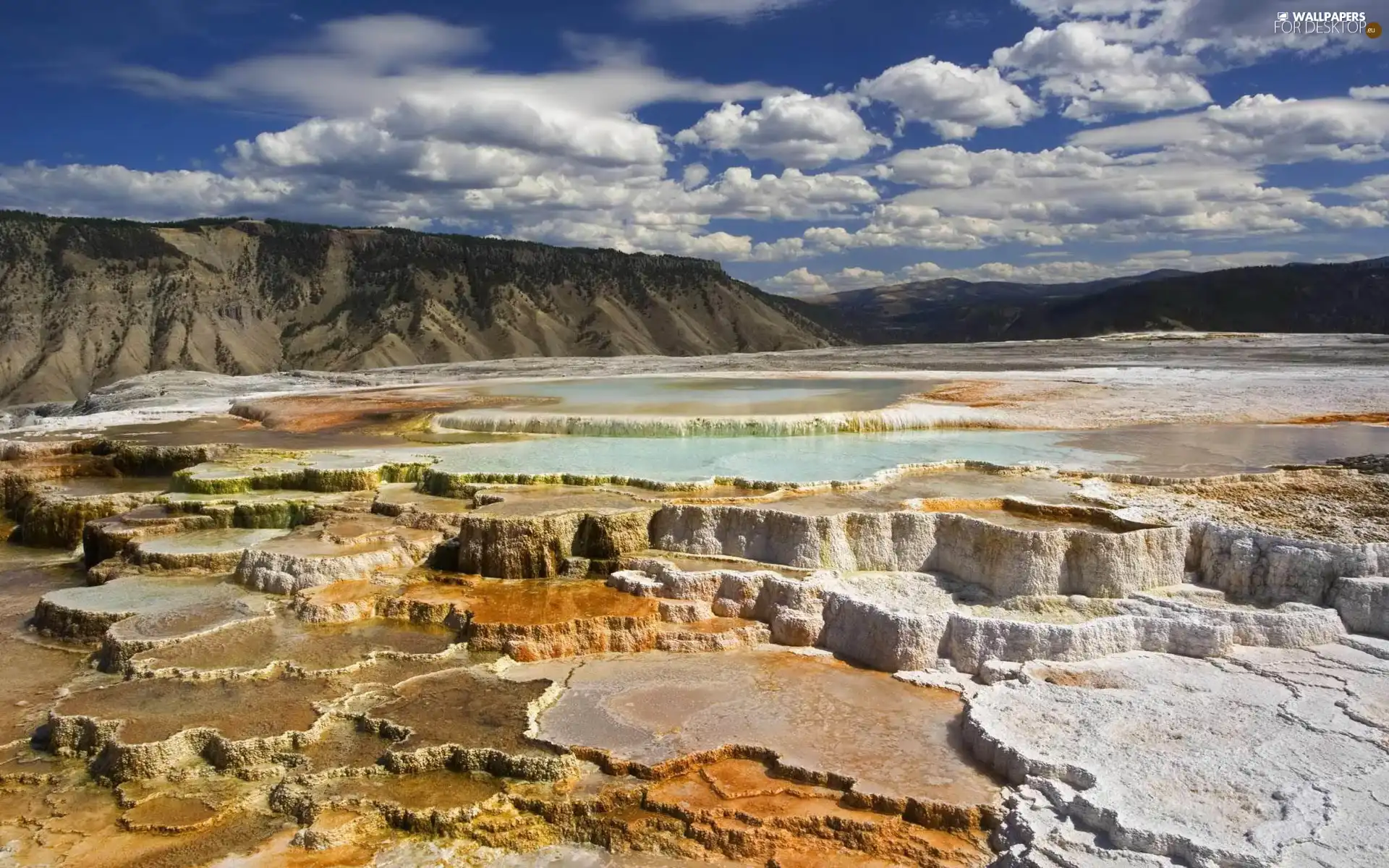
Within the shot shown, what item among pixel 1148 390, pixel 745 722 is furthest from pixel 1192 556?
pixel 1148 390

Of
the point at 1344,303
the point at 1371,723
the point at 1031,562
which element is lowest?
the point at 1371,723

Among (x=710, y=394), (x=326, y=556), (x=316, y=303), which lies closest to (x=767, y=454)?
(x=326, y=556)

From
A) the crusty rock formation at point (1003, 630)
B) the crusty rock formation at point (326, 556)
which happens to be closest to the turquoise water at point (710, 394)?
the crusty rock formation at point (326, 556)

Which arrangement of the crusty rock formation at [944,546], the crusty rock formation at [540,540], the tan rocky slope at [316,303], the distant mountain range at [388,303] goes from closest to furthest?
1. the crusty rock formation at [944,546]
2. the crusty rock formation at [540,540]
3. the tan rocky slope at [316,303]
4. the distant mountain range at [388,303]

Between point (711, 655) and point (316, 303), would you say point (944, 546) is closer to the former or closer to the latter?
point (711, 655)

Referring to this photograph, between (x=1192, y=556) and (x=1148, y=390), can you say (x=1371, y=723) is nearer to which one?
(x=1192, y=556)

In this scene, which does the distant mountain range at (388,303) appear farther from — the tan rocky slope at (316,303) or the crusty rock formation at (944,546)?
the crusty rock formation at (944,546)
